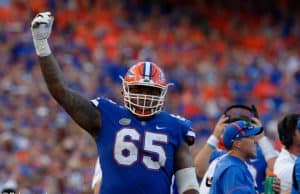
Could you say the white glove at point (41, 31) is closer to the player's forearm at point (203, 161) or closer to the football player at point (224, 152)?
the football player at point (224, 152)

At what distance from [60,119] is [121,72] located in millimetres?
2223

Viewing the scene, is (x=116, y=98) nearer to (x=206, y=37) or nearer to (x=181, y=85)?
(x=181, y=85)

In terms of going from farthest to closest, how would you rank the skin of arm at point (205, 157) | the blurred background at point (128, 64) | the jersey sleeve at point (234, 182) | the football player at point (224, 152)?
the blurred background at point (128, 64) → the skin of arm at point (205, 157) → the football player at point (224, 152) → the jersey sleeve at point (234, 182)

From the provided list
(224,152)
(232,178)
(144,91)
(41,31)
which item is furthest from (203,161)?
(41,31)

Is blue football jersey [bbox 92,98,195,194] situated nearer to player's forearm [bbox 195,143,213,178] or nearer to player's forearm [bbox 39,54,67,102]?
player's forearm [bbox 39,54,67,102]

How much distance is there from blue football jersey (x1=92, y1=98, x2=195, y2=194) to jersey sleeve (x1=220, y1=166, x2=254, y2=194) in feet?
3.02

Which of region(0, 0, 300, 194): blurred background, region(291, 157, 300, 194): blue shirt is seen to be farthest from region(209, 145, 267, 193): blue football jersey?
region(0, 0, 300, 194): blurred background

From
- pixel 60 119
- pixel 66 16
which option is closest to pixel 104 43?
pixel 66 16

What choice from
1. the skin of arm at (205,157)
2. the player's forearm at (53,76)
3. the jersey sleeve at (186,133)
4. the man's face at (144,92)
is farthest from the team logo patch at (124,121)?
A: the skin of arm at (205,157)

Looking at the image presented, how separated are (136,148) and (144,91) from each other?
0.35 metres

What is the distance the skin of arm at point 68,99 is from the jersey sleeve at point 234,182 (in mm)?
1258

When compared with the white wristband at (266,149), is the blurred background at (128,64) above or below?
below

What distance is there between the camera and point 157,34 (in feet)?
55.4

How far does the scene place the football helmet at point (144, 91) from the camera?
221 inches
